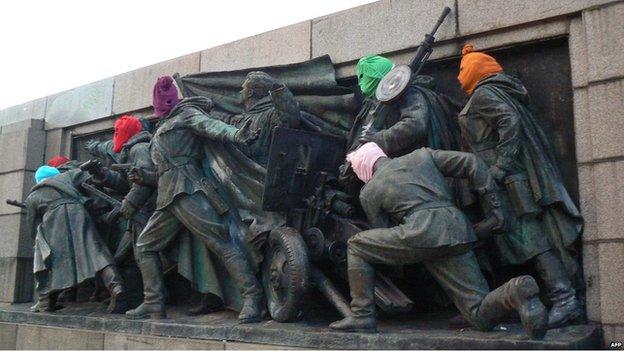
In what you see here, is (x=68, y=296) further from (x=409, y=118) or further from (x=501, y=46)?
(x=501, y=46)

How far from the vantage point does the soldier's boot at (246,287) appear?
219 inches

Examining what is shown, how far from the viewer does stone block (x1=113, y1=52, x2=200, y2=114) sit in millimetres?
7934

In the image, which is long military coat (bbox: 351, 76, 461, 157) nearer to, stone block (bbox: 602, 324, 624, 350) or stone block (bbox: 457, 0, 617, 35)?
stone block (bbox: 457, 0, 617, 35)

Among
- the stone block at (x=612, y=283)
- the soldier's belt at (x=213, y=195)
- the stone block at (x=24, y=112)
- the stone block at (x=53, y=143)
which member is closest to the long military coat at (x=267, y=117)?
the soldier's belt at (x=213, y=195)

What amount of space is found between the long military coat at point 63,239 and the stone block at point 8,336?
523mm

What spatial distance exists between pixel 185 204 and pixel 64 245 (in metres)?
2.07

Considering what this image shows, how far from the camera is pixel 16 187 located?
30.5 feet

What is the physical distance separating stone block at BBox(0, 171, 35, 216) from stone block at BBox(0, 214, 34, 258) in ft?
0.55

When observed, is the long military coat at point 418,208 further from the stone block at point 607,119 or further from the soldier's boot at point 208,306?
the soldier's boot at point 208,306

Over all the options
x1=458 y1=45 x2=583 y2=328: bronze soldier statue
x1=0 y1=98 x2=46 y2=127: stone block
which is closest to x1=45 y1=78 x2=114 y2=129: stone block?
x1=0 y1=98 x2=46 y2=127: stone block

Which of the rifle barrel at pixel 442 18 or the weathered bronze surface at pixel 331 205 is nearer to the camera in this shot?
the weathered bronze surface at pixel 331 205

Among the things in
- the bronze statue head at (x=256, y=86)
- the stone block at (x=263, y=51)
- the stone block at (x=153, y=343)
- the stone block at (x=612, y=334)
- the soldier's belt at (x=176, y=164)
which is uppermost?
the stone block at (x=263, y=51)

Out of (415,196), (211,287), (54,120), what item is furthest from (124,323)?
(54,120)

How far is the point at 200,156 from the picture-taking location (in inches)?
251
